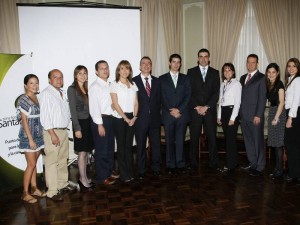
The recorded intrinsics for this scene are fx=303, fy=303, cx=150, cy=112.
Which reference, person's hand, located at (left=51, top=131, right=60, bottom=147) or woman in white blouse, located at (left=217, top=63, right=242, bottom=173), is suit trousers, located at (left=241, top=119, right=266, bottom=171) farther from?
person's hand, located at (left=51, top=131, right=60, bottom=147)

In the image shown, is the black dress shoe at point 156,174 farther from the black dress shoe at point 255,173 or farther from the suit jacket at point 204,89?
the black dress shoe at point 255,173

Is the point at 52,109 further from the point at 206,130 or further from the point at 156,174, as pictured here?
the point at 206,130

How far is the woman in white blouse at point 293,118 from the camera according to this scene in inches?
141

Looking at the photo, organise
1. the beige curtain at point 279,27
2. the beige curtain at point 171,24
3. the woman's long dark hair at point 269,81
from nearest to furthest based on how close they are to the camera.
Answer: the woman's long dark hair at point 269,81 < the beige curtain at point 279,27 < the beige curtain at point 171,24

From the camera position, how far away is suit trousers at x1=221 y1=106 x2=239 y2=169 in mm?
4062

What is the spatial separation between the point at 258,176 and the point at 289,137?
0.67 metres

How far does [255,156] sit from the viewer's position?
409 centimetres

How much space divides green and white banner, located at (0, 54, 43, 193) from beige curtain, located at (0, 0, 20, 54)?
920 millimetres

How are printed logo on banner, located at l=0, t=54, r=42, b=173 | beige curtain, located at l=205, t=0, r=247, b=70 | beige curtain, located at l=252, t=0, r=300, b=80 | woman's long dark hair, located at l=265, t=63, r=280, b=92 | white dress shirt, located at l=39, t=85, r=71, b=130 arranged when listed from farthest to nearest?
beige curtain, located at l=205, t=0, r=247, b=70 → beige curtain, located at l=252, t=0, r=300, b=80 → woman's long dark hair, located at l=265, t=63, r=280, b=92 → printed logo on banner, located at l=0, t=54, r=42, b=173 → white dress shirt, located at l=39, t=85, r=71, b=130

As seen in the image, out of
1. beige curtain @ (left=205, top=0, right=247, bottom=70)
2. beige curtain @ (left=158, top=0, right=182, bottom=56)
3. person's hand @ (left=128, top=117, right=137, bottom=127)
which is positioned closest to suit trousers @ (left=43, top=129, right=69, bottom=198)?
person's hand @ (left=128, top=117, right=137, bottom=127)

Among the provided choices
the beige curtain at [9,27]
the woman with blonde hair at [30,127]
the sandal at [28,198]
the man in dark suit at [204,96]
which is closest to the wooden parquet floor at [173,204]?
the sandal at [28,198]

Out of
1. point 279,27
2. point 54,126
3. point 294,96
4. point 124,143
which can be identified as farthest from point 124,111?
point 279,27

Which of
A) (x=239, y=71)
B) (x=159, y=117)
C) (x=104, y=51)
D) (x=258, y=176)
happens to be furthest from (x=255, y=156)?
(x=104, y=51)

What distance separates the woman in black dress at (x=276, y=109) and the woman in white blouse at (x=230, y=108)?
0.40 metres
